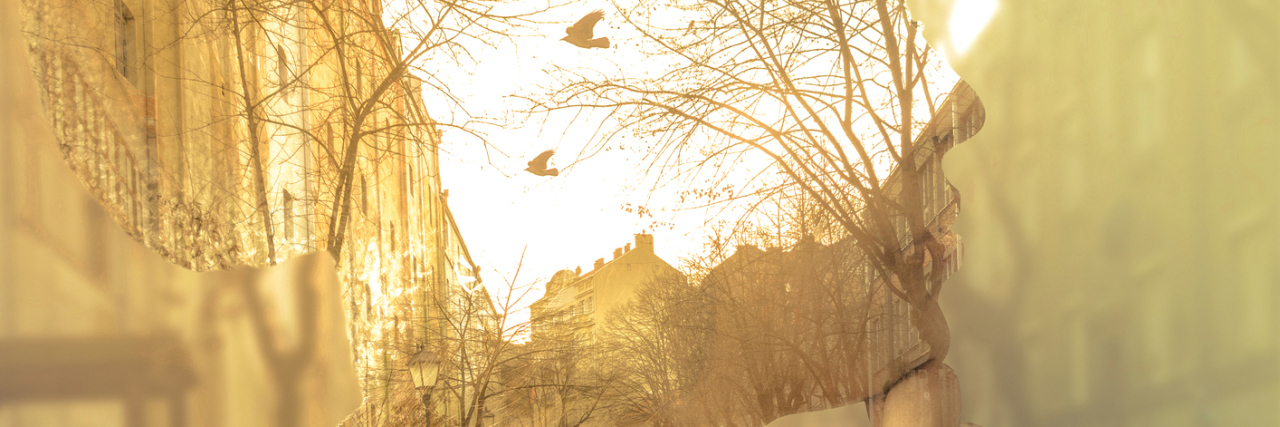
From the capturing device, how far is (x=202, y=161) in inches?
41.6

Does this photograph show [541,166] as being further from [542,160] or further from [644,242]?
[644,242]

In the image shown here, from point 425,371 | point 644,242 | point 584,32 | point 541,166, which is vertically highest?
point 584,32

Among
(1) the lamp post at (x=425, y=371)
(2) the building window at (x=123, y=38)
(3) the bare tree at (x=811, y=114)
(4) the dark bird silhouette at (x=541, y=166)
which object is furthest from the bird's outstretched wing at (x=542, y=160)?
(2) the building window at (x=123, y=38)

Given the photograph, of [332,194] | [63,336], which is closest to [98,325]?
[63,336]

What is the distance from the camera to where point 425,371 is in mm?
1094

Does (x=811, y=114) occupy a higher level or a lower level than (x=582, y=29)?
lower

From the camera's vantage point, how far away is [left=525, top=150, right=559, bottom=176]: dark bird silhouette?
113 centimetres

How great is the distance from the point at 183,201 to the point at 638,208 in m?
0.67

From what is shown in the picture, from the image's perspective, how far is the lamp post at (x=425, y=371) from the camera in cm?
109
